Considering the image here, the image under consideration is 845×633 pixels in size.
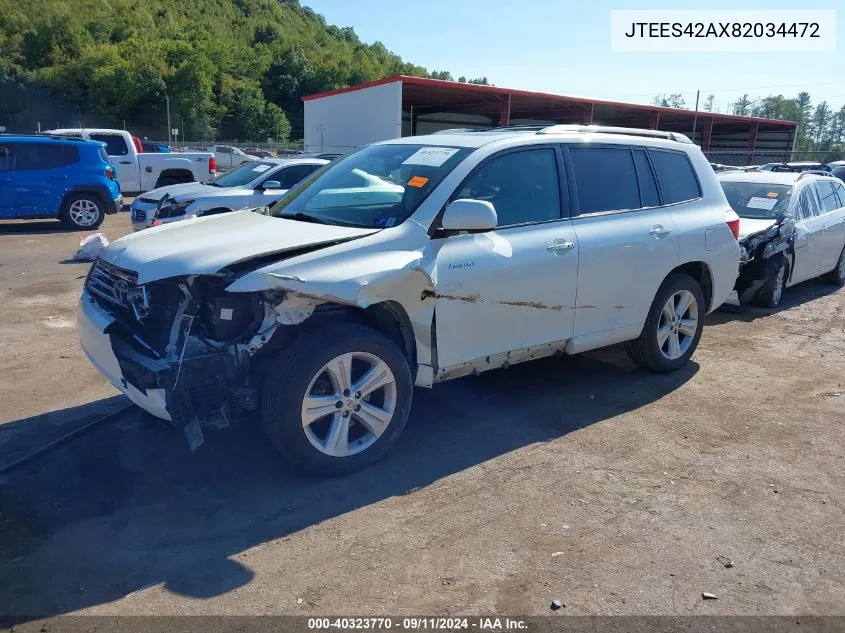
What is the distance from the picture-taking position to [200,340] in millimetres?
3680

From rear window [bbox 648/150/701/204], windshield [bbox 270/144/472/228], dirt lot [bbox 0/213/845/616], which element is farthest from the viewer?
rear window [bbox 648/150/701/204]

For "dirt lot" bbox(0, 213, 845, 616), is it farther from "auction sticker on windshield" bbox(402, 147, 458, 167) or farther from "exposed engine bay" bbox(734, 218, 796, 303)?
"exposed engine bay" bbox(734, 218, 796, 303)

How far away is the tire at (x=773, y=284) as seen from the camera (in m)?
8.38

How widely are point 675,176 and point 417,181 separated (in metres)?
2.55

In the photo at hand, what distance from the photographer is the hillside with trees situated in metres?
73.6

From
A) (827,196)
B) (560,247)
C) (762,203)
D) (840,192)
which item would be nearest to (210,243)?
(560,247)

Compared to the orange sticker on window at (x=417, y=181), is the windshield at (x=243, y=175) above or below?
below

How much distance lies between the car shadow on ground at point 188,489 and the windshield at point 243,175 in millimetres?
7657

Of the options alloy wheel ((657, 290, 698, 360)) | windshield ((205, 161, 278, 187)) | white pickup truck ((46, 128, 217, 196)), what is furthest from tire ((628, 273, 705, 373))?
white pickup truck ((46, 128, 217, 196))

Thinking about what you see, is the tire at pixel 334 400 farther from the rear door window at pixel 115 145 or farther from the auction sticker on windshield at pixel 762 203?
the rear door window at pixel 115 145

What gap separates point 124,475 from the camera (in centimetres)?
393

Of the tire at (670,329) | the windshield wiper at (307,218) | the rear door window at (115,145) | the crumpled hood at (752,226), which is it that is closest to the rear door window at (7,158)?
the rear door window at (115,145)

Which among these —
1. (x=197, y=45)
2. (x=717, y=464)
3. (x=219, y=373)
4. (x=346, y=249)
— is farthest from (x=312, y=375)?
(x=197, y=45)

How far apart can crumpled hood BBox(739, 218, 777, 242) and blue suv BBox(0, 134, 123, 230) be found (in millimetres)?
12073
